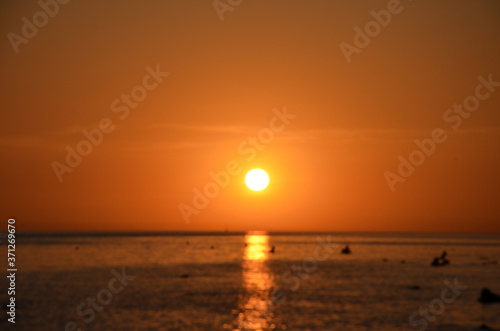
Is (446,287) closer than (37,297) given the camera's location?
No

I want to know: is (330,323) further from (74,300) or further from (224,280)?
(224,280)

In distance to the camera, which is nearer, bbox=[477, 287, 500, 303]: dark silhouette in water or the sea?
the sea

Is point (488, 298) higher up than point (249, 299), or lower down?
lower down

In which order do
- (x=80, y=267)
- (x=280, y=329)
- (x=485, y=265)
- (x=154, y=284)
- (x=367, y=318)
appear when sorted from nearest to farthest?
(x=280, y=329) < (x=367, y=318) < (x=154, y=284) < (x=80, y=267) < (x=485, y=265)

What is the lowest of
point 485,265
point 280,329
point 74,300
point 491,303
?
point 280,329

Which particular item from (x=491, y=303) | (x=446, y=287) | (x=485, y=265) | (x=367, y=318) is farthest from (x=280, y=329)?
(x=485, y=265)

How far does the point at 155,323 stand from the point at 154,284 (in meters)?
24.7

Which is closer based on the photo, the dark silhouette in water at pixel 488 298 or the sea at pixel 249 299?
the sea at pixel 249 299

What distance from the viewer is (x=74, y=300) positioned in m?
52.2

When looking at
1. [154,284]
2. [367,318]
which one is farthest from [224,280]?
[367,318]

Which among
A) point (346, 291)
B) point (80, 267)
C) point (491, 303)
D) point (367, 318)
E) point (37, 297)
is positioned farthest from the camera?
point (80, 267)

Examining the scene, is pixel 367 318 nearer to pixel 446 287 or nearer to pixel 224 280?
pixel 446 287

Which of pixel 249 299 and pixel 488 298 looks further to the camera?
pixel 249 299

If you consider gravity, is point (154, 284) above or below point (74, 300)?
above
